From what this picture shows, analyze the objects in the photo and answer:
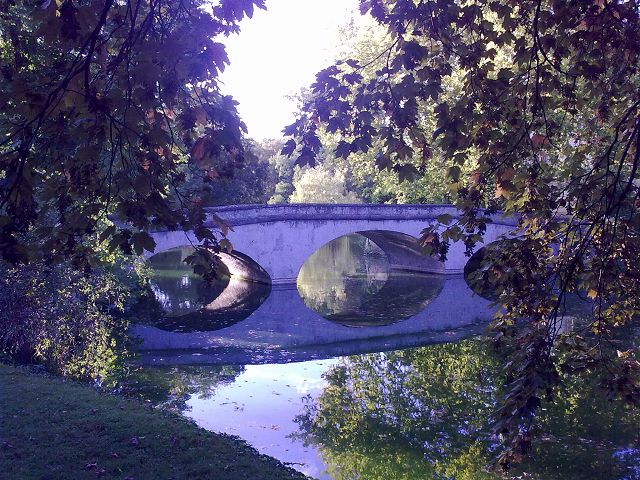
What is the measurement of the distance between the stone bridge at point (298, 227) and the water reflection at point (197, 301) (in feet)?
3.35

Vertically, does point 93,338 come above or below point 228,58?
below

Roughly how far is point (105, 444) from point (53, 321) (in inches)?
172

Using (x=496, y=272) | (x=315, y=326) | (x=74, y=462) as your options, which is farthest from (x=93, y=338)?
(x=496, y=272)

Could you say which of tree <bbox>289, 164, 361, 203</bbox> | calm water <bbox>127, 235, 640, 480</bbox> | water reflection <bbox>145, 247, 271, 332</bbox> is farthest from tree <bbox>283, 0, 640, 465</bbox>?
tree <bbox>289, 164, 361, 203</bbox>

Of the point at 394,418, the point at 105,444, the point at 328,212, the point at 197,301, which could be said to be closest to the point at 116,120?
the point at 105,444

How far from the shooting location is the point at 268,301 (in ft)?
67.9

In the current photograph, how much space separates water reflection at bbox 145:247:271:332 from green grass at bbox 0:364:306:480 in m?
5.86

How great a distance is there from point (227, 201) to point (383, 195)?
26.7 ft

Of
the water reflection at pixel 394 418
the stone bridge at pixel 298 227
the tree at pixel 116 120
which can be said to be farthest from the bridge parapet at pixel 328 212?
the tree at pixel 116 120

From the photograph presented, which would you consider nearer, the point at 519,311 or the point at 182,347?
the point at 519,311

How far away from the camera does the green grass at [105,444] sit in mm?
5188

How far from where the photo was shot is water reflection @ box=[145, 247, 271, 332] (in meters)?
16.9

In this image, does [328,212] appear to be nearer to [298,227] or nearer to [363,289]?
[298,227]

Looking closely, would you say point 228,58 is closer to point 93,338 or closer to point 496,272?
point 496,272
